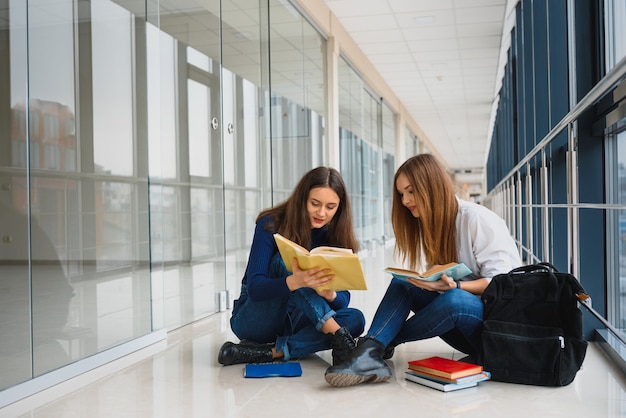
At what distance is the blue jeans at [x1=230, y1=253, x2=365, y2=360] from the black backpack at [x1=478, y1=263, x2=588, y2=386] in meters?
0.62

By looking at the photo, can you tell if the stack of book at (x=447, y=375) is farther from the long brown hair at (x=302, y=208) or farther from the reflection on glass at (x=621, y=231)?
the reflection on glass at (x=621, y=231)

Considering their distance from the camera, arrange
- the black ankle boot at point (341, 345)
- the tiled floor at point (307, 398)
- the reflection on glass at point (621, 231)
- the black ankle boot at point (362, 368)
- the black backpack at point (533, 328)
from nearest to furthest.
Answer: the tiled floor at point (307, 398) → the black backpack at point (533, 328) → the black ankle boot at point (362, 368) → the black ankle boot at point (341, 345) → the reflection on glass at point (621, 231)

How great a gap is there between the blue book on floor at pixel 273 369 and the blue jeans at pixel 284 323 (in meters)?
0.07

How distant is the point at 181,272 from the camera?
3.87m

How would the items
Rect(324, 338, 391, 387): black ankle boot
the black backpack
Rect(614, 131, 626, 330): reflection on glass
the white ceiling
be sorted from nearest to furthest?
1. the black backpack
2. Rect(324, 338, 391, 387): black ankle boot
3. Rect(614, 131, 626, 330): reflection on glass
4. the white ceiling

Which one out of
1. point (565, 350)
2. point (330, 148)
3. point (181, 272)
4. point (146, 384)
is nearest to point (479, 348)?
point (565, 350)

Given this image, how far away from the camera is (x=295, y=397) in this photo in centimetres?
222

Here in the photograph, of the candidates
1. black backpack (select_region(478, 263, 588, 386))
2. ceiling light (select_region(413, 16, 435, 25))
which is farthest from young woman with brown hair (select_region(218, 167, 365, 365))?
ceiling light (select_region(413, 16, 435, 25))

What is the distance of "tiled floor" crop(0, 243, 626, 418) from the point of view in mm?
2057

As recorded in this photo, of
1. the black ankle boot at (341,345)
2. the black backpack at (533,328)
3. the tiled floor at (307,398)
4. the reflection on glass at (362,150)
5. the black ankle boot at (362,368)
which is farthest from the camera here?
the reflection on glass at (362,150)

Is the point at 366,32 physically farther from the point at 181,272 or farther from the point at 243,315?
the point at 243,315

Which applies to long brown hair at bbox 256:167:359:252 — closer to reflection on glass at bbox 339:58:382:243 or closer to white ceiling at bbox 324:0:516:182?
white ceiling at bbox 324:0:516:182

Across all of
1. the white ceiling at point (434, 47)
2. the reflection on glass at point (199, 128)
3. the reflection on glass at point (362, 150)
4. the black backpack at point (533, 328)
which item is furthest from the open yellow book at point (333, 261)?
the reflection on glass at point (362, 150)

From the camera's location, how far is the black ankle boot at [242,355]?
2658 millimetres
